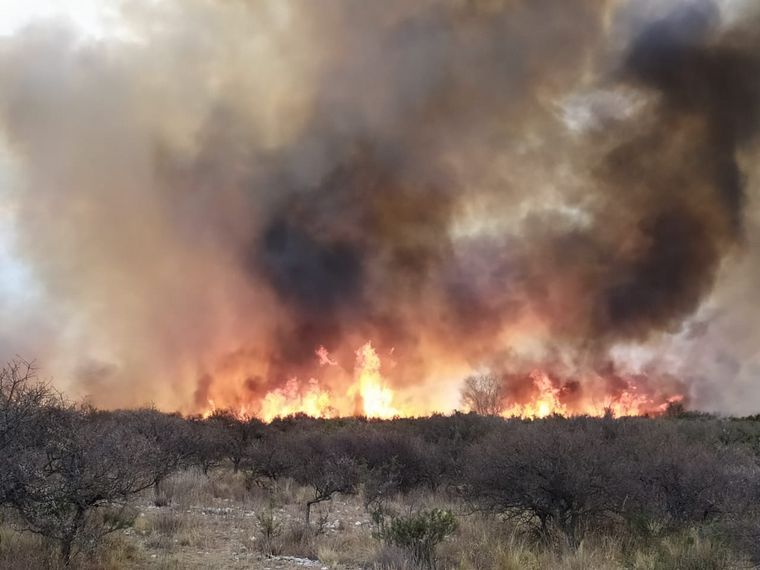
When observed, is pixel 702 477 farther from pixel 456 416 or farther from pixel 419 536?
pixel 456 416

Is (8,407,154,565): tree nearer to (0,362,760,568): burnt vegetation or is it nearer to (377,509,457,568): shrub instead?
(0,362,760,568): burnt vegetation

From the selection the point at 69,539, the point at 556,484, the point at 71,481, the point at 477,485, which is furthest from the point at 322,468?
the point at 71,481

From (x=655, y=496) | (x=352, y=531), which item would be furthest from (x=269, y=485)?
(x=655, y=496)

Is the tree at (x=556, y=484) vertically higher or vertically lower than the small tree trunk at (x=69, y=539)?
higher

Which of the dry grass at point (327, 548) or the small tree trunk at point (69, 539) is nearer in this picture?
the small tree trunk at point (69, 539)

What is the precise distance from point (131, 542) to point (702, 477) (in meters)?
13.4

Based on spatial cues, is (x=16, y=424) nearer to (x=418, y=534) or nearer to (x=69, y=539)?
(x=69, y=539)

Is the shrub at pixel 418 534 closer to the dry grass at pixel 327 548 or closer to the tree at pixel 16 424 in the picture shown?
the dry grass at pixel 327 548

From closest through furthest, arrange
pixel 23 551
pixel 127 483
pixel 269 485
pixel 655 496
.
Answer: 1. pixel 23 551
2. pixel 127 483
3. pixel 655 496
4. pixel 269 485

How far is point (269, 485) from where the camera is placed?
79.7 feet

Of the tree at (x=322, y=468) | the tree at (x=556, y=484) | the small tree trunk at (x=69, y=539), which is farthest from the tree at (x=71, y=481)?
the tree at (x=556, y=484)

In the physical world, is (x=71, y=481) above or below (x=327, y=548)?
above

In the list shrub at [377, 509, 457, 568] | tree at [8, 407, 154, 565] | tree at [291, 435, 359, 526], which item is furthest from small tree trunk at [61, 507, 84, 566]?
tree at [291, 435, 359, 526]

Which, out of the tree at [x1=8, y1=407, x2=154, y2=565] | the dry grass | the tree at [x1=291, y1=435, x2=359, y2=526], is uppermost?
the tree at [x1=291, y1=435, x2=359, y2=526]
